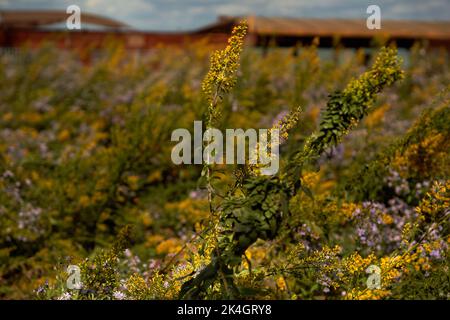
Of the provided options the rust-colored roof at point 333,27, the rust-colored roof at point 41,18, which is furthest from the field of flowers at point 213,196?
the rust-colored roof at point 41,18

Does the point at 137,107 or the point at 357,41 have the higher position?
the point at 357,41

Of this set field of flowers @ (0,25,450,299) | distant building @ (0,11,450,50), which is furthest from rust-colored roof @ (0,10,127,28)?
field of flowers @ (0,25,450,299)

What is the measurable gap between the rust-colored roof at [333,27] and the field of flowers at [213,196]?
19.3 feet

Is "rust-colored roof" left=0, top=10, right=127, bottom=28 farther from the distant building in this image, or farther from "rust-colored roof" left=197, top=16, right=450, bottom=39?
"rust-colored roof" left=197, top=16, right=450, bottom=39

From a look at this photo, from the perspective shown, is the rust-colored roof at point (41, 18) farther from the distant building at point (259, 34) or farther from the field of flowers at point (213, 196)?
the field of flowers at point (213, 196)

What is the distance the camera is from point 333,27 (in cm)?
1580

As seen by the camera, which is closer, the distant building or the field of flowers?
the field of flowers

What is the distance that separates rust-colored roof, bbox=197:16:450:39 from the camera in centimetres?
1452

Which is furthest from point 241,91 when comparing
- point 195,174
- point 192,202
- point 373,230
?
point 373,230

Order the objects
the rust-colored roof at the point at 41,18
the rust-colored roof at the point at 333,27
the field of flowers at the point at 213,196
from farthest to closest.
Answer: the rust-colored roof at the point at 41,18 < the rust-colored roof at the point at 333,27 < the field of flowers at the point at 213,196

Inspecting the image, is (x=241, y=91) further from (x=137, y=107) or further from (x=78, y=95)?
(x=78, y=95)

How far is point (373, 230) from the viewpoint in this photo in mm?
3512

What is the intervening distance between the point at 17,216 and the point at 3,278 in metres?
0.69

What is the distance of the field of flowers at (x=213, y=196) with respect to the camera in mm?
2549
